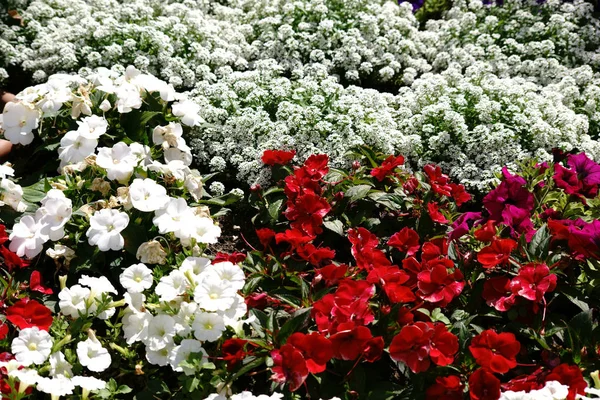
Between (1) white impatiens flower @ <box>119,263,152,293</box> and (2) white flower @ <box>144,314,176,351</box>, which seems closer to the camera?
(2) white flower @ <box>144,314,176,351</box>

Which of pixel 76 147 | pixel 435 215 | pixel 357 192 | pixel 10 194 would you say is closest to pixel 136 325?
pixel 10 194

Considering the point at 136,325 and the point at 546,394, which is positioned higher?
the point at 546,394

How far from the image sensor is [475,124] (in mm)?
3926

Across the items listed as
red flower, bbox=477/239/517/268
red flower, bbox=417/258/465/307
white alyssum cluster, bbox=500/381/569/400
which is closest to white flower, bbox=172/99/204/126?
red flower, bbox=417/258/465/307

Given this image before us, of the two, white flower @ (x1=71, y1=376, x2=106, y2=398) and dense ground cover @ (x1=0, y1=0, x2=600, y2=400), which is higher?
dense ground cover @ (x1=0, y1=0, x2=600, y2=400)

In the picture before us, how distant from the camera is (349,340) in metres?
2.22

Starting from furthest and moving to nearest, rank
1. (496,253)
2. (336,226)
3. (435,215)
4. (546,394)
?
1. (336,226)
2. (435,215)
3. (496,253)
4. (546,394)

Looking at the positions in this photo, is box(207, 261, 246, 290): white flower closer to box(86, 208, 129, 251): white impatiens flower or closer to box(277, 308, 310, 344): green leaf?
box(277, 308, 310, 344): green leaf

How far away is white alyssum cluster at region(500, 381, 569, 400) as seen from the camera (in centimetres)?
199

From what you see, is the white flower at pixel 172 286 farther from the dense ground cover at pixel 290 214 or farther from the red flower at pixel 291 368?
the red flower at pixel 291 368

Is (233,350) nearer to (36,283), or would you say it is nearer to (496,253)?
(36,283)

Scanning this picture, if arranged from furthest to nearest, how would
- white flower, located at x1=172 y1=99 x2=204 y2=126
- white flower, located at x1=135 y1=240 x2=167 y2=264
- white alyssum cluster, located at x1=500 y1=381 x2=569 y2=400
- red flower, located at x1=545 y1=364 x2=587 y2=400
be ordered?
white flower, located at x1=172 y1=99 x2=204 y2=126 → white flower, located at x1=135 y1=240 x2=167 y2=264 → red flower, located at x1=545 y1=364 x2=587 y2=400 → white alyssum cluster, located at x1=500 y1=381 x2=569 y2=400

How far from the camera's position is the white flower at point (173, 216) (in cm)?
269

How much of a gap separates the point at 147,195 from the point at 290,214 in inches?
25.1
